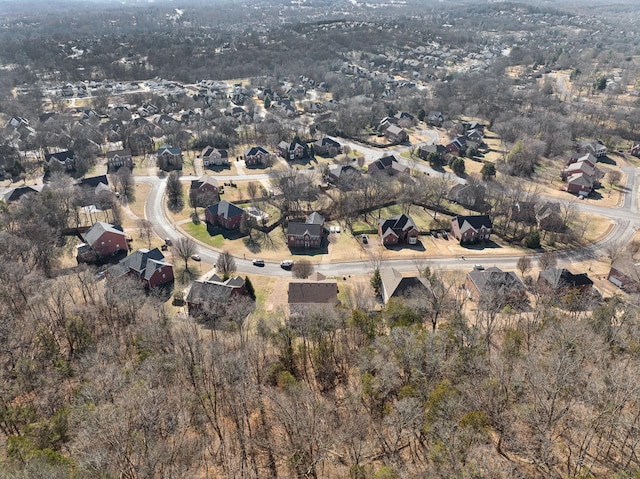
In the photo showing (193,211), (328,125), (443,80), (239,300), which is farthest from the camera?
(443,80)

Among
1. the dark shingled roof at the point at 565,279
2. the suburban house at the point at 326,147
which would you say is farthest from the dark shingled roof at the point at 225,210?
the dark shingled roof at the point at 565,279

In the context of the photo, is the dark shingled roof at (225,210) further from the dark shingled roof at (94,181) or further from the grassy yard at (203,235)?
the dark shingled roof at (94,181)

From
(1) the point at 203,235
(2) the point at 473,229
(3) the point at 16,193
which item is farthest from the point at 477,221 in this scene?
(3) the point at 16,193

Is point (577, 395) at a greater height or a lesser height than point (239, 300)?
greater

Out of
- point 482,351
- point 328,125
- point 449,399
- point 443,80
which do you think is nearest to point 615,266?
point 482,351

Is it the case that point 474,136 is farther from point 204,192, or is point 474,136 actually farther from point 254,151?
point 204,192

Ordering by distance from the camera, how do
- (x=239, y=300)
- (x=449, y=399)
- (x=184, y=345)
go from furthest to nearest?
(x=239, y=300)
(x=184, y=345)
(x=449, y=399)

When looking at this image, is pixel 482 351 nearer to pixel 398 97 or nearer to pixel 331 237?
Result: pixel 331 237
